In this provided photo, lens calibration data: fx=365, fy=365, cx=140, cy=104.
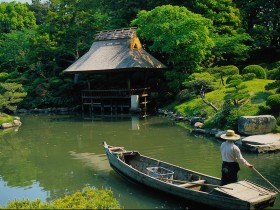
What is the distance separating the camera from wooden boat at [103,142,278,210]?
8508mm

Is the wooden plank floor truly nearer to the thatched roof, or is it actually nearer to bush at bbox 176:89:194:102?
bush at bbox 176:89:194:102

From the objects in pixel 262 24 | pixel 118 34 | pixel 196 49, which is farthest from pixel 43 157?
pixel 262 24

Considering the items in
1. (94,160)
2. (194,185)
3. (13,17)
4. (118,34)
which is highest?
(13,17)

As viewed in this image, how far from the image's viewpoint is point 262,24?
37.2m

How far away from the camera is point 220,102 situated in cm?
2234

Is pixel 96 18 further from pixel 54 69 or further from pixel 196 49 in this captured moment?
pixel 196 49

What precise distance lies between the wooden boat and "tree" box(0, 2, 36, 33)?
40.2m

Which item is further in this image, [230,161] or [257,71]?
[257,71]

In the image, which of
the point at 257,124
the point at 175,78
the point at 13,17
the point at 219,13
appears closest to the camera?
the point at 257,124

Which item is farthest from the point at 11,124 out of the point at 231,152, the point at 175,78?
the point at 231,152

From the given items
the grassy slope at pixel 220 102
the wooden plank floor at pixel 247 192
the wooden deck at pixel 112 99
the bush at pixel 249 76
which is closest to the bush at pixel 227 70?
the bush at pixel 249 76

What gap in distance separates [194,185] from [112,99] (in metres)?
20.8

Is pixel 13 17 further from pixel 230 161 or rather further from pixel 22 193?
pixel 230 161

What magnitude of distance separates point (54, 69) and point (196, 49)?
15.9 m
